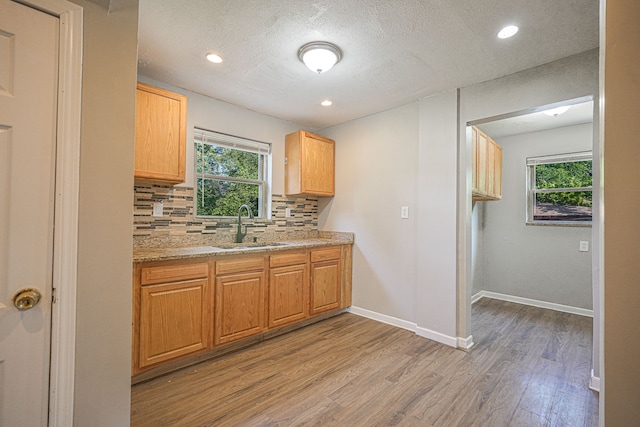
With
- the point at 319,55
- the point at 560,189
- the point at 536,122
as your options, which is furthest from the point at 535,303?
the point at 319,55

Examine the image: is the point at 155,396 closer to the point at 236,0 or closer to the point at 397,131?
the point at 236,0

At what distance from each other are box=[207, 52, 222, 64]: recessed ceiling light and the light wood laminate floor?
242 centimetres

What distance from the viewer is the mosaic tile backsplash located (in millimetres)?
2525

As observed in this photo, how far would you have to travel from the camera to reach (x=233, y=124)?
3.19 meters

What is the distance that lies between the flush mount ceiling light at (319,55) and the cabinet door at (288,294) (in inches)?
72.1

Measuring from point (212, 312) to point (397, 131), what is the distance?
103 inches

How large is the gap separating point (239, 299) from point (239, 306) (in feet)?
0.20

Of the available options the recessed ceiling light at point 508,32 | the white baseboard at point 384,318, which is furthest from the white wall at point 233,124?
the recessed ceiling light at point 508,32

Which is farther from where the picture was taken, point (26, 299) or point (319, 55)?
point (319, 55)

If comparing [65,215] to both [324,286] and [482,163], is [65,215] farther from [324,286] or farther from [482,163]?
[482,163]

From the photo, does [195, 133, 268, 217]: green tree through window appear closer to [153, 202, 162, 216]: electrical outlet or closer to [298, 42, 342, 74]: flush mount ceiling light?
[153, 202, 162, 216]: electrical outlet

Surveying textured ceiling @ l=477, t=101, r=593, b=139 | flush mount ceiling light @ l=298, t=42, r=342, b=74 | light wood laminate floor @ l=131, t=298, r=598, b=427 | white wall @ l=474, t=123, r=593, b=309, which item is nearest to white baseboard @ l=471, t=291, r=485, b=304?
white wall @ l=474, t=123, r=593, b=309

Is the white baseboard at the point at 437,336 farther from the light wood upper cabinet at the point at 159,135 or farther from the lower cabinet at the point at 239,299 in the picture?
the light wood upper cabinet at the point at 159,135

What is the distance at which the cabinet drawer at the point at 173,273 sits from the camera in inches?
80.8
